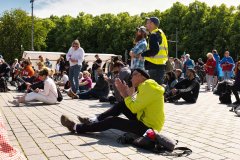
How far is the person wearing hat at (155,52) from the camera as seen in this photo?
25.8 ft

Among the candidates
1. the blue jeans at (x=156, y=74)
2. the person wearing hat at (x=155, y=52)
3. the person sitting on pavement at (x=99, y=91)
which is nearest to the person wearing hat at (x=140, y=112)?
the person wearing hat at (x=155, y=52)

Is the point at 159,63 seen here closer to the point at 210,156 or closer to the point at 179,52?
the point at 210,156

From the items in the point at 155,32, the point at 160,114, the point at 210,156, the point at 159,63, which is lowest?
the point at 210,156

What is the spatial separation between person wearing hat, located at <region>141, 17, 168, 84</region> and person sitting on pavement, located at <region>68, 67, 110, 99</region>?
14.3 feet

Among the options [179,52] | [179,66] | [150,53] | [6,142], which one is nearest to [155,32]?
[150,53]

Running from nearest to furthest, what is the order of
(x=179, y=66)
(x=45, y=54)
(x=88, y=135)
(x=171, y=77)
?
1. (x=88, y=135)
2. (x=171, y=77)
3. (x=179, y=66)
4. (x=45, y=54)

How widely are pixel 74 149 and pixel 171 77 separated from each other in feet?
30.2

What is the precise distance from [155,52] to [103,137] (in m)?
2.71

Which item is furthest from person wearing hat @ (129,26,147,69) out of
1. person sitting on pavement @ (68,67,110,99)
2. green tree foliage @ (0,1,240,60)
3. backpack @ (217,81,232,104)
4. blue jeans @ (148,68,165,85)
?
green tree foliage @ (0,1,240,60)

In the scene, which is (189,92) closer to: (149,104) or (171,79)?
(171,79)

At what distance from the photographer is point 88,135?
5.93 meters

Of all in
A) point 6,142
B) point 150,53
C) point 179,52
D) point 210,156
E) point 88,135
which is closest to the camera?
point 6,142

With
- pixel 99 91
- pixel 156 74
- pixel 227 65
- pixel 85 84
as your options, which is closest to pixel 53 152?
pixel 156 74

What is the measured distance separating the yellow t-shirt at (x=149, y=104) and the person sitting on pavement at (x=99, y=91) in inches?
268
